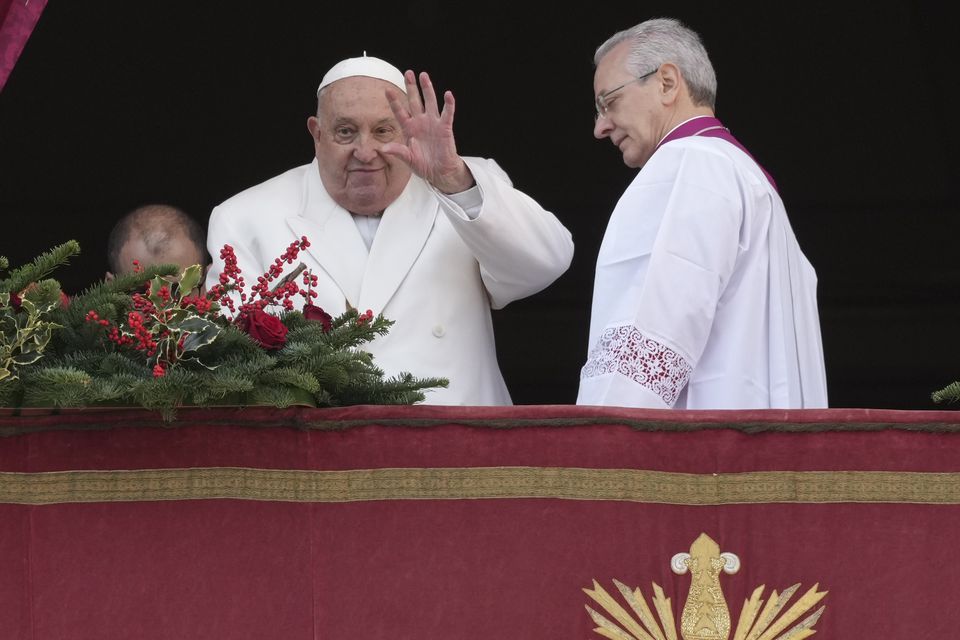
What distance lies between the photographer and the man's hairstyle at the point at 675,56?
3.50m

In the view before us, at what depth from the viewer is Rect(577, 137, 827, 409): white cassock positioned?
3.13 metres

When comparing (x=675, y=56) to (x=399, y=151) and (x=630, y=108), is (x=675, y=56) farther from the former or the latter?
(x=399, y=151)

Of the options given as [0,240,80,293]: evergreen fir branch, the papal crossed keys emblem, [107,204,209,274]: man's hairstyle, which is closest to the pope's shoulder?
[107,204,209,274]: man's hairstyle

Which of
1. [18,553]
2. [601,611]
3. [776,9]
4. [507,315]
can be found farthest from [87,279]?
[601,611]

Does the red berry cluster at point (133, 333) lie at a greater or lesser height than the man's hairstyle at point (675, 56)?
lesser

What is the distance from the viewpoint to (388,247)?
362 cm

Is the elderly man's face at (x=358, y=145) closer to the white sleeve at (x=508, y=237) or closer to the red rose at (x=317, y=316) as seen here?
the white sleeve at (x=508, y=237)

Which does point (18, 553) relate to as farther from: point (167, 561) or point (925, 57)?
point (925, 57)

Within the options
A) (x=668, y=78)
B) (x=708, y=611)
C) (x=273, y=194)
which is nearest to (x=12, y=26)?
(x=273, y=194)

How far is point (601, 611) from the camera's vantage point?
2.44 m

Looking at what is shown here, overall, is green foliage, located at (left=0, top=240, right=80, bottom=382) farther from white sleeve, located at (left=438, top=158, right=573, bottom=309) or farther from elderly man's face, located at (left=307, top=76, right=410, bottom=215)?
elderly man's face, located at (left=307, top=76, right=410, bottom=215)

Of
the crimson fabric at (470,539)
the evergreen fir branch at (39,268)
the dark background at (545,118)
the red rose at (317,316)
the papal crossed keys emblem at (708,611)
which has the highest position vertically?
the dark background at (545,118)

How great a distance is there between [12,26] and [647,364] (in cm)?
160

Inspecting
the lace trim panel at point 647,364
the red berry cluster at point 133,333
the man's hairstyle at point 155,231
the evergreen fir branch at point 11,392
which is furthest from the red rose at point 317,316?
the man's hairstyle at point 155,231
